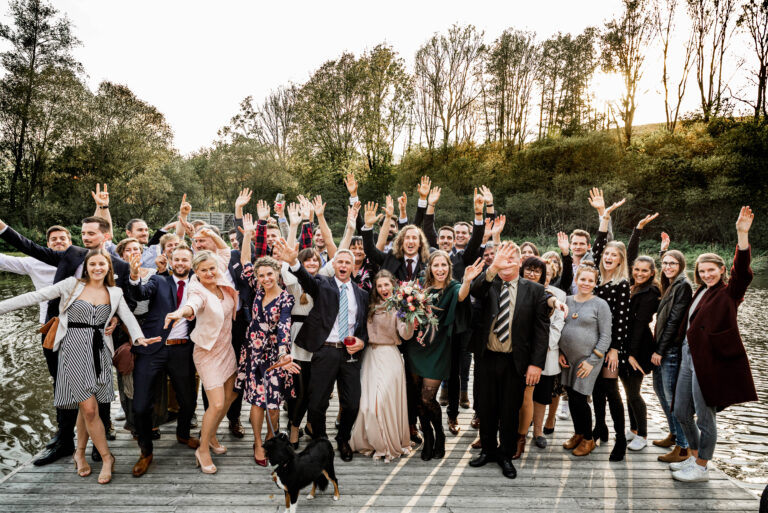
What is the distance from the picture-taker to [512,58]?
94.4 ft

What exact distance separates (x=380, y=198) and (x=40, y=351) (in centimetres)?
2411

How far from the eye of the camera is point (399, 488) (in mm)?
3801

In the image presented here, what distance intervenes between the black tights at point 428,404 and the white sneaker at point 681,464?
2.32 metres

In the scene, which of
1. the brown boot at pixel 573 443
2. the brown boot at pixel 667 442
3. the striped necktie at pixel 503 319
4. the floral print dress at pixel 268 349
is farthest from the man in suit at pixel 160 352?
the brown boot at pixel 667 442

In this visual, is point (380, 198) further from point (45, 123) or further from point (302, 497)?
point (302, 497)

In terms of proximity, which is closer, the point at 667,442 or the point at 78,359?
the point at 78,359

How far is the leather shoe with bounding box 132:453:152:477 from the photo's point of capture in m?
3.94

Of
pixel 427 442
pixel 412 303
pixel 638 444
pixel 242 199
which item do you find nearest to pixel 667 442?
pixel 638 444

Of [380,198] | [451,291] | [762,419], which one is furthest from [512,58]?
[451,291]

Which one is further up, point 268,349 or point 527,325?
point 527,325

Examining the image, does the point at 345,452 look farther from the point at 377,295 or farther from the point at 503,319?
the point at 503,319

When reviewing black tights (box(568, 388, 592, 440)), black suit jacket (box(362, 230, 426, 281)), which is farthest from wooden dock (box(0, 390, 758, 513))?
black suit jacket (box(362, 230, 426, 281))

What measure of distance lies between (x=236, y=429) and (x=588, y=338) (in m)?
4.04

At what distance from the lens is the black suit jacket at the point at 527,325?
403 cm
